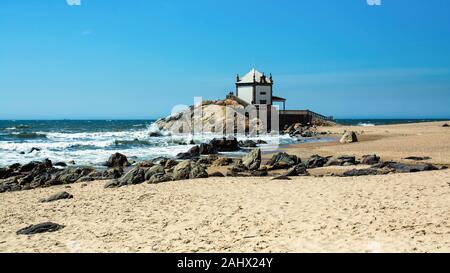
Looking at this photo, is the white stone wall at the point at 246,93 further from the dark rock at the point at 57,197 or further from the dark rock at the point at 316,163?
the dark rock at the point at 57,197

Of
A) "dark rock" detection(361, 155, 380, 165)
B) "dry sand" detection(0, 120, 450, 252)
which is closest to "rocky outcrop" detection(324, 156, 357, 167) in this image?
"dark rock" detection(361, 155, 380, 165)

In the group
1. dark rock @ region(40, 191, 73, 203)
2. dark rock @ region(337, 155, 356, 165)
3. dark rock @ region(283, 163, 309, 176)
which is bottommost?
dark rock @ region(40, 191, 73, 203)

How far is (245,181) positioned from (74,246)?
840 cm

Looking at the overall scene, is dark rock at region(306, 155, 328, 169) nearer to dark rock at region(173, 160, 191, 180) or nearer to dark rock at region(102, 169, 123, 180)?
dark rock at region(173, 160, 191, 180)

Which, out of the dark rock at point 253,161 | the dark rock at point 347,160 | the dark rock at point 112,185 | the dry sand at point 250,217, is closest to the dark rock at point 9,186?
the dry sand at point 250,217

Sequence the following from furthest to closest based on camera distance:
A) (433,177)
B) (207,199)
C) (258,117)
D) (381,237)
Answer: (258,117) → (433,177) → (207,199) → (381,237)

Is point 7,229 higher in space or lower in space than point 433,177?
lower

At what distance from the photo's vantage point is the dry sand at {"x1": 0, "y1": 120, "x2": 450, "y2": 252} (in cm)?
750

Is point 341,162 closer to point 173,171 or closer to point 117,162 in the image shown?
point 173,171

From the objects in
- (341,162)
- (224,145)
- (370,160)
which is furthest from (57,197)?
(224,145)

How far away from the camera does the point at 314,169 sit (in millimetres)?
19656

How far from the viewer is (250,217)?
31.3 ft
